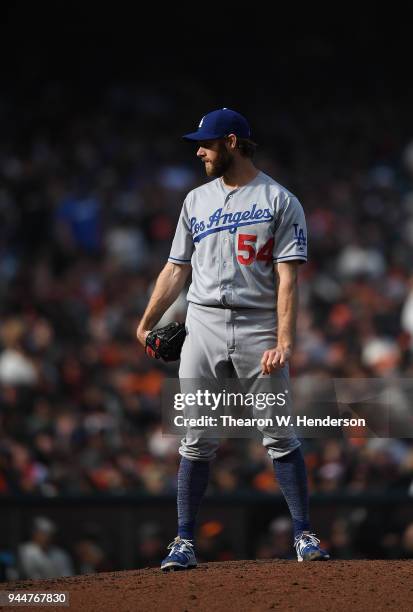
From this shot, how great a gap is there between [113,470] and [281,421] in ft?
12.6

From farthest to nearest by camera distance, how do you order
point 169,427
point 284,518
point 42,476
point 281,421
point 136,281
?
point 136,281 < point 42,476 < point 284,518 < point 169,427 < point 281,421

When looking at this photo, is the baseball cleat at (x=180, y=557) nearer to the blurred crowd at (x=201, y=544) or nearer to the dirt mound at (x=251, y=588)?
the dirt mound at (x=251, y=588)

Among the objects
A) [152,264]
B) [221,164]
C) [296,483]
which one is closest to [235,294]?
[221,164]

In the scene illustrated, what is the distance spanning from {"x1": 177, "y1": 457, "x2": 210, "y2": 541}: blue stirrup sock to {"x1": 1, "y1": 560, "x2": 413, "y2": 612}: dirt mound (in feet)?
0.57

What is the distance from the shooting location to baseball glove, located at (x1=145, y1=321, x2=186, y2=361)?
173 inches

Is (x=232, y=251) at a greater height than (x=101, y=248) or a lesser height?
lesser

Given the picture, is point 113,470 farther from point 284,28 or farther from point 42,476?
point 284,28

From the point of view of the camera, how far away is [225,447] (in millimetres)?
7980

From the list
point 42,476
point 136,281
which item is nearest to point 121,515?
point 42,476

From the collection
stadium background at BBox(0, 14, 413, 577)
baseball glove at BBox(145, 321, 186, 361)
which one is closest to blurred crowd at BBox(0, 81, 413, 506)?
stadium background at BBox(0, 14, 413, 577)

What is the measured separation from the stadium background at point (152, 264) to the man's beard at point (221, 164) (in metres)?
3.07

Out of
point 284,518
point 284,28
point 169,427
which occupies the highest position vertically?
point 284,28

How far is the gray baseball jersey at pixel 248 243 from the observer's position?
14.0 feet

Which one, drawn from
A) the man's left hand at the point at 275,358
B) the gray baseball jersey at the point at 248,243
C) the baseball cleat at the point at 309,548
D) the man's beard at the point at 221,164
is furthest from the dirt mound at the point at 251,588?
the man's beard at the point at 221,164
